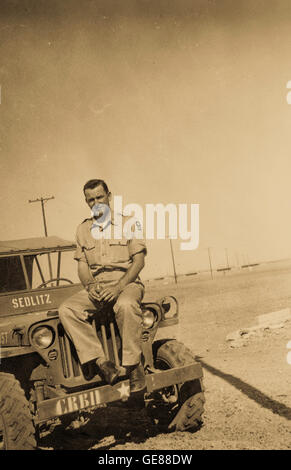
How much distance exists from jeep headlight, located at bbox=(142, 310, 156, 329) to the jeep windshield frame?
200 centimetres

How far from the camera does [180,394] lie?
14.0 feet

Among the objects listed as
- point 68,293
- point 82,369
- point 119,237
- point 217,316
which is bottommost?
point 217,316

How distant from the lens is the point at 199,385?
4191 mm

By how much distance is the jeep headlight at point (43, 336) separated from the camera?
12.6 ft

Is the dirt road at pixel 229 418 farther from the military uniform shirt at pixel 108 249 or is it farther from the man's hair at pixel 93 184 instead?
the man's hair at pixel 93 184

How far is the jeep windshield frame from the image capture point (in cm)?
562

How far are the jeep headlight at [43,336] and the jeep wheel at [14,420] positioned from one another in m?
0.42

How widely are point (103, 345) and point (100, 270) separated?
0.68 m

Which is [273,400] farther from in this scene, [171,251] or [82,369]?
[171,251]

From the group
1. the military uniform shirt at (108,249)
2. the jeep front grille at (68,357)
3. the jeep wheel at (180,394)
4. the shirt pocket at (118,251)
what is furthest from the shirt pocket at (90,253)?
the jeep wheel at (180,394)

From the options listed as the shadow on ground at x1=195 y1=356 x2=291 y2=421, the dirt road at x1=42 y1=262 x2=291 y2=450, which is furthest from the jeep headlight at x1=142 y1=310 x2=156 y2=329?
the shadow on ground at x1=195 y1=356 x2=291 y2=421
